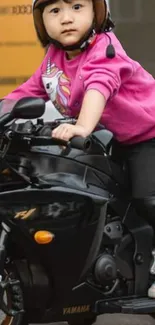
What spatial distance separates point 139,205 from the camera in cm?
400

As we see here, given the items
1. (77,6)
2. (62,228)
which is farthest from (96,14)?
(62,228)

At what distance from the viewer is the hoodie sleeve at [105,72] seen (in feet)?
11.8

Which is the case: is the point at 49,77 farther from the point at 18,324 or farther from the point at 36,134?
the point at 18,324

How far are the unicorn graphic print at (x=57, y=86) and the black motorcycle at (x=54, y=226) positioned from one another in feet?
0.43

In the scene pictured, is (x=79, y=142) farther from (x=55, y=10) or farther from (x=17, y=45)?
(x=17, y=45)

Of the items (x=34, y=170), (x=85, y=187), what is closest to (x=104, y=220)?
(x=85, y=187)

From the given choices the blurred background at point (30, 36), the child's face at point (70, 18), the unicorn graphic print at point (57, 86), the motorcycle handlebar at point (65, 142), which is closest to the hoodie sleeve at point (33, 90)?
the unicorn graphic print at point (57, 86)

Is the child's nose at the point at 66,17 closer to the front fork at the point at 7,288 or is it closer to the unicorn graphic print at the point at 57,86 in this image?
the unicorn graphic print at the point at 57,86

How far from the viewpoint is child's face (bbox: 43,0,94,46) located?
12.1ft

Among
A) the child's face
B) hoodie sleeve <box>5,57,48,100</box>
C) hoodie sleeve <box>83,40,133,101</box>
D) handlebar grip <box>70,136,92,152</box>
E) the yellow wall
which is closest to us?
handlebar grip <box>70,136,92,152</box>

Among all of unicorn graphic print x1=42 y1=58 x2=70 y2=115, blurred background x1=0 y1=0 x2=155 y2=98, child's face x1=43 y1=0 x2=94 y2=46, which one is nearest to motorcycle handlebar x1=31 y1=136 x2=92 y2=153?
unicorn graphic print x1=42 y1=58 x2=70 y2=115

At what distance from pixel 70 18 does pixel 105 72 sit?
31 cm

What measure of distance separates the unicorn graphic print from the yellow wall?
3238 mm

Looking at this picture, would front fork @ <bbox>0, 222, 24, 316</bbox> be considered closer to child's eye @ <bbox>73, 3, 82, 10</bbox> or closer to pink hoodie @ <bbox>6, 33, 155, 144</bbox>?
pink hoodie @ <bbox>6, 33, 155, 144</bbox>
